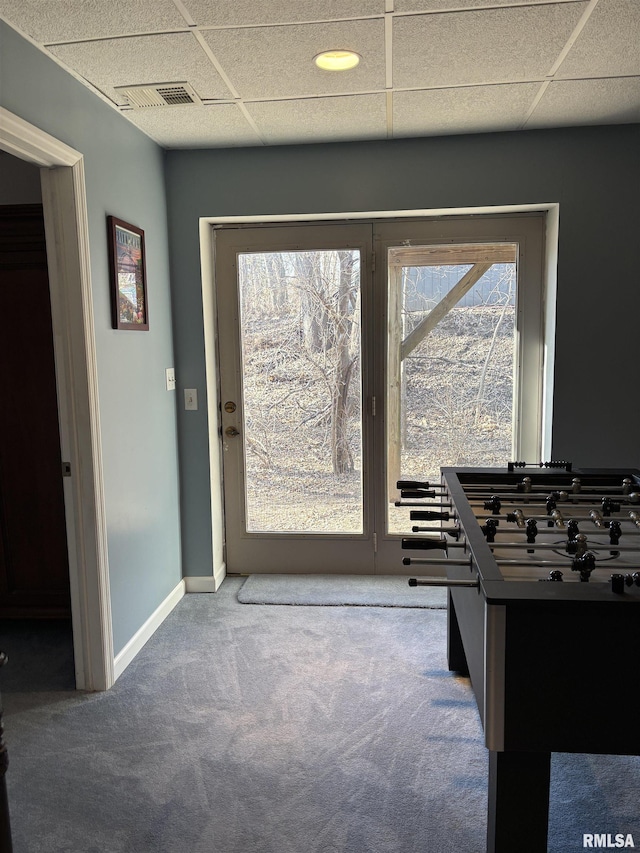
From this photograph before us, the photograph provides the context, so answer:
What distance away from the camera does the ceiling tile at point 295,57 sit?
6.91 feet

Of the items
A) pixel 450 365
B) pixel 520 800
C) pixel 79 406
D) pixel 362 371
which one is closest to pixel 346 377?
pixel 362 371

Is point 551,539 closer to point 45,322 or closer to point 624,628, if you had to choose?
point 624,628

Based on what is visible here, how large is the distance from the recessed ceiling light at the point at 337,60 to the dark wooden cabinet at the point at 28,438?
4.63 ft

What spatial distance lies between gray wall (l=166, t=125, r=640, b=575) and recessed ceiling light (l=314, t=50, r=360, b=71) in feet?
3.24

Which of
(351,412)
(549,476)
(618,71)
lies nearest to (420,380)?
(351,412)

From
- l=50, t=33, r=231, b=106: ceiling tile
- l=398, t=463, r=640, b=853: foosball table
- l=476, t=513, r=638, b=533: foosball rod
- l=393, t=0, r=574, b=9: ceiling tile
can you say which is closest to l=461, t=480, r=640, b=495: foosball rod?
l=476, t=513, r=638, b=533: foosball rod

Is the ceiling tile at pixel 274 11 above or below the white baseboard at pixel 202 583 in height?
above

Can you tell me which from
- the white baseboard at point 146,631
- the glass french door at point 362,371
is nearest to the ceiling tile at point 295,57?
the glass french door at point 362,371

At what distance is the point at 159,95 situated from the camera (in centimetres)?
262

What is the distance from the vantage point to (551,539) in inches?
73.1

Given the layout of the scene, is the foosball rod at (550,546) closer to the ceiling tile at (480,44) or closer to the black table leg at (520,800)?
the black table leg at (520,800)

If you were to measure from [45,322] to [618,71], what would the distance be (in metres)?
2.63

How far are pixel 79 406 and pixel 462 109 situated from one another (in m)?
2.13

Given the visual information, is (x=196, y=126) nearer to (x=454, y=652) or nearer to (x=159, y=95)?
(x=159, y=95)
